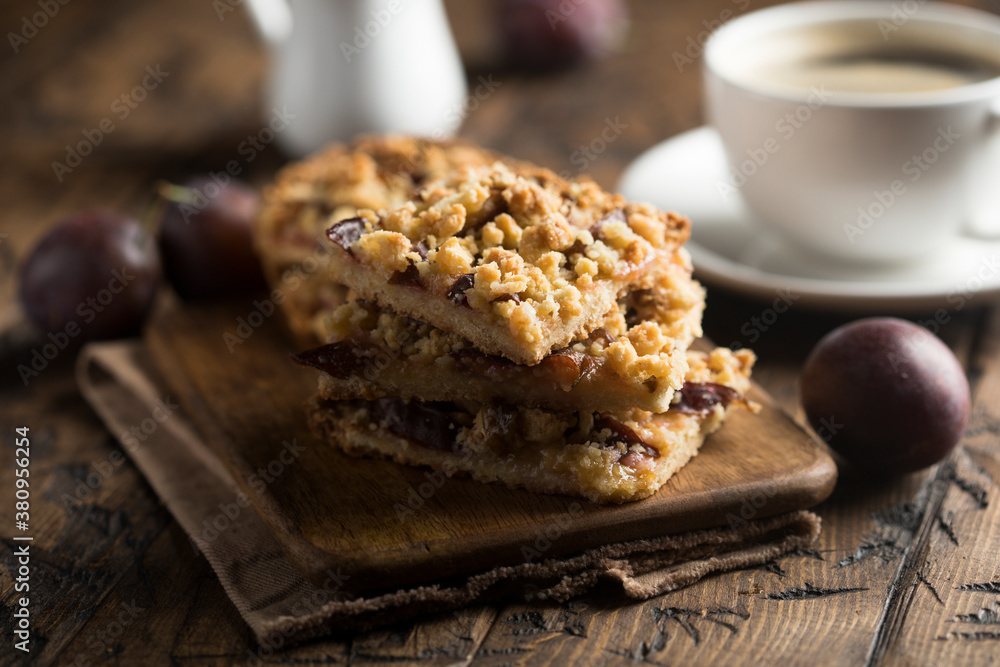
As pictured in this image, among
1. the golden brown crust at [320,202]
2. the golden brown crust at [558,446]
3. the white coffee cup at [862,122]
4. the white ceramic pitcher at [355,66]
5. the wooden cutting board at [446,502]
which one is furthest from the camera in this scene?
the white ceramic pitcher at [355,66]

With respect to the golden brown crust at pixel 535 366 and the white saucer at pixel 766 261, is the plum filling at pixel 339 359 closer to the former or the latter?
the golden brown crust at pixel 535 366

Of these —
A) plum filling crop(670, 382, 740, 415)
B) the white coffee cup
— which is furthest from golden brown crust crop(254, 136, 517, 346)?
plum filling crop(670, 382, 740, 415)

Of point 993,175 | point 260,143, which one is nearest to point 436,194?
point 993,175

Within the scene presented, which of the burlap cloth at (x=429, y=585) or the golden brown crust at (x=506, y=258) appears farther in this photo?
the golden brown crust at (x=506, y=258)

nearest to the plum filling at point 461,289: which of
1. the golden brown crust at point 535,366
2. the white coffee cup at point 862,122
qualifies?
the golden brown crust at point 535,366

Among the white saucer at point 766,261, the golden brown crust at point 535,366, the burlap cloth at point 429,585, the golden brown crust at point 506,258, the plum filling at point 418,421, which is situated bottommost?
the white saucer at point 766,261

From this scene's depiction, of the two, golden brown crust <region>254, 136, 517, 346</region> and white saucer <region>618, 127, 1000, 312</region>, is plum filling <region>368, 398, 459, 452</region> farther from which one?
white saucer <region>618, 127, 1000, 312</region>

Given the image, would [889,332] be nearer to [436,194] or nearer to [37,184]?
[436,194]
